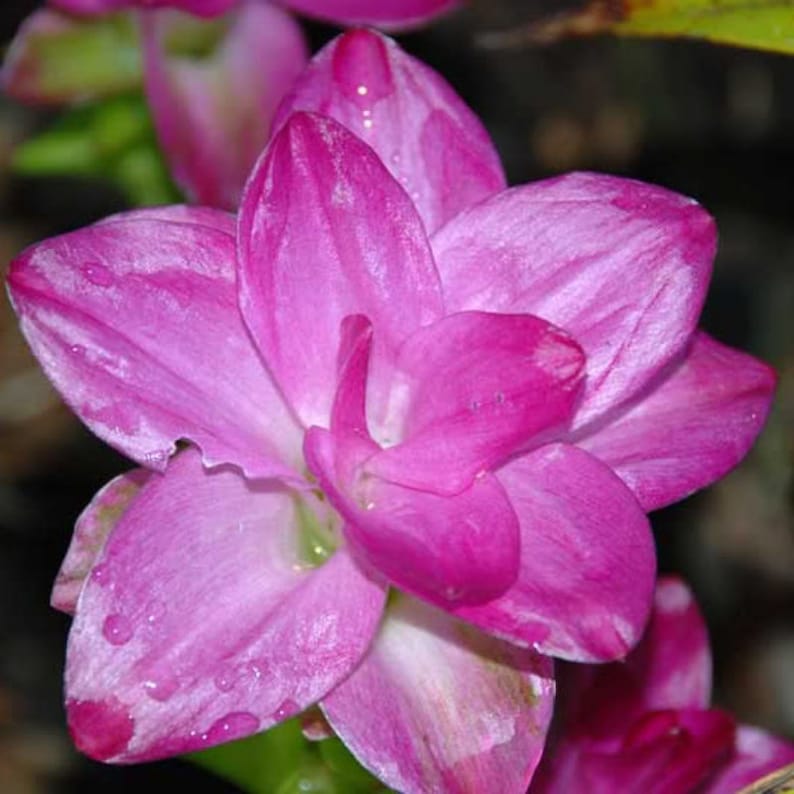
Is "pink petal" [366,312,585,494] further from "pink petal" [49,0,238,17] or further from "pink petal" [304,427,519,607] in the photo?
"pink petal" [49,0,238,17]

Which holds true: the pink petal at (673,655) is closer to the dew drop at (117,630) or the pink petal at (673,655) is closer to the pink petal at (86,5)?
the dew drop at (117,630)

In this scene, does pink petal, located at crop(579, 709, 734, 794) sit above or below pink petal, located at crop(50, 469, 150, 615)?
below

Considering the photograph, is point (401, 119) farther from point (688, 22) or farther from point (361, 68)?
point (688, 22)

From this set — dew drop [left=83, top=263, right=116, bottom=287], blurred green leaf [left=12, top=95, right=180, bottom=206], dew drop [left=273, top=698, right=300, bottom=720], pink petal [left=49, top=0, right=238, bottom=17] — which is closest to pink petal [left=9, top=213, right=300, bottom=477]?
dew drop [left=83, top=263, right=116, bottom=287]

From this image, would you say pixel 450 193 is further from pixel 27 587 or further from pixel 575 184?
pixel 27 587

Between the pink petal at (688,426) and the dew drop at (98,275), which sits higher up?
the dew drop at (98,275)

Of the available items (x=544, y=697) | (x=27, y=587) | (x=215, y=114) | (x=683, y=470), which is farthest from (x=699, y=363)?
(x=27, y=587)

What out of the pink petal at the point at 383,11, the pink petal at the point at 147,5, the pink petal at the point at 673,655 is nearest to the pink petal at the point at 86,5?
the pink petal at the point at 147,5

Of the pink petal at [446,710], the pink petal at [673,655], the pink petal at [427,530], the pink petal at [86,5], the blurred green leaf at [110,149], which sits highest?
the pink petal at [86,5]
